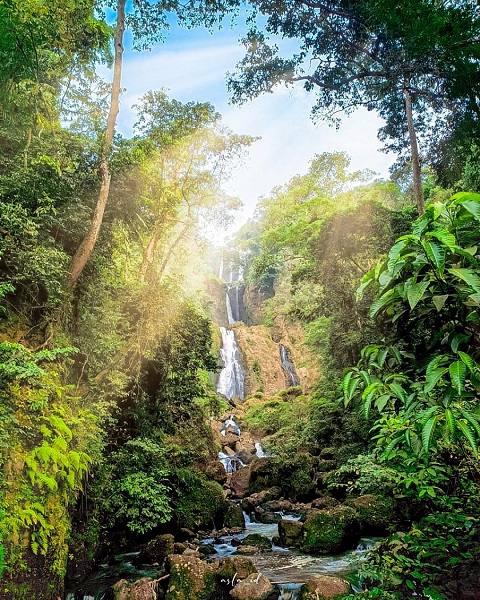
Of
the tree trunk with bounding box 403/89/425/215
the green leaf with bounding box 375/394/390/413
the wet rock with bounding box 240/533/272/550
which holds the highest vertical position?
the tree trunk with bounding box 403/89/425/215

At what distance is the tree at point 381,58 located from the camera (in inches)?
223

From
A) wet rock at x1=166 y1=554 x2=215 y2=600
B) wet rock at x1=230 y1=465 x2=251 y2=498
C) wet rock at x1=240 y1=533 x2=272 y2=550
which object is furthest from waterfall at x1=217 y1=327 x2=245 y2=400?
wet rock at x1=166 y1=554 x2=215 y2=600

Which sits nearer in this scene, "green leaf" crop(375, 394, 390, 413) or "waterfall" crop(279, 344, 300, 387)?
"green leaf" crop(375, 394, 390, 413)

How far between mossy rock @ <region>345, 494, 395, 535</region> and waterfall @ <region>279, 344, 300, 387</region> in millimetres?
22126

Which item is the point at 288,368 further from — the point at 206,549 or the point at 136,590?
the point at 136,590

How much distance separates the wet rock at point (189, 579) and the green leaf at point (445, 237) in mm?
6328

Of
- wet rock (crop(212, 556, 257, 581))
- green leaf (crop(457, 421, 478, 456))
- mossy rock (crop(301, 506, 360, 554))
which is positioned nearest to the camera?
A: green leaf (crop(457, 421, 478, 456))

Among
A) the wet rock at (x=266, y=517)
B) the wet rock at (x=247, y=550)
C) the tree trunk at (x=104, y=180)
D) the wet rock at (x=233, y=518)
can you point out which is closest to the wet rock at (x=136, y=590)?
the wet rock at (x=247, y=550)

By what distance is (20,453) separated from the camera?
485 centimetres

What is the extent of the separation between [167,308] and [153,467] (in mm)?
3895

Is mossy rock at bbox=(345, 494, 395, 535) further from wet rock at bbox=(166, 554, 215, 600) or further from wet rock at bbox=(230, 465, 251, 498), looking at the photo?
wet rock at bbox=(230, 465, 251, 498)

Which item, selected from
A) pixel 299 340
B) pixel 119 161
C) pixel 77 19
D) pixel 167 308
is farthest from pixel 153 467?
pixel 299 340

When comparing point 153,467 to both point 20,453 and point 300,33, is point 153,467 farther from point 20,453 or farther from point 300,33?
point 300,33

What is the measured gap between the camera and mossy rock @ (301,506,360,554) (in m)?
7.48
